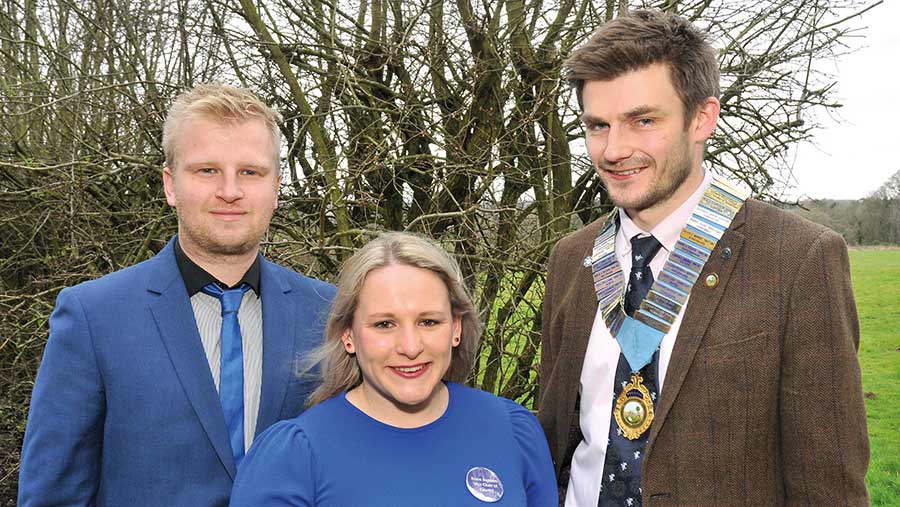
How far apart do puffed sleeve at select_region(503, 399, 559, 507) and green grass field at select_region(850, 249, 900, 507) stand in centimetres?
209

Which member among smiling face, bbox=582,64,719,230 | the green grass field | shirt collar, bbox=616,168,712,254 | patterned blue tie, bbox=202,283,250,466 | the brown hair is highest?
the brown hair

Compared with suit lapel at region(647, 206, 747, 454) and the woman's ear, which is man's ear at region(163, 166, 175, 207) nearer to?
the woman's ear

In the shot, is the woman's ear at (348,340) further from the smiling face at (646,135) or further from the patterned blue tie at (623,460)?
the smiling face at (646,135)

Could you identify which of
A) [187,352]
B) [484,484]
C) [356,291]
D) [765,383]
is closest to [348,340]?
[356,291]

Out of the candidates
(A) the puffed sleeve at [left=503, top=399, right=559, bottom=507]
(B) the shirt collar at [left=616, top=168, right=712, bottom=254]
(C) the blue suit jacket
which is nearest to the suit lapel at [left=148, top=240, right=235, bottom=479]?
(C) the blue suit jacket

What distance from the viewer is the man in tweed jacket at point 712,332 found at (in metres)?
1.95

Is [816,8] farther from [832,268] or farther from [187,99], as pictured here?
[187,99]

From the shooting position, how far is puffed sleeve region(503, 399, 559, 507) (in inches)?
86.5

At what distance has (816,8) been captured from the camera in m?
5.02

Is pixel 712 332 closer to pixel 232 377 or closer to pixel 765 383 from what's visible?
pixel 765 383

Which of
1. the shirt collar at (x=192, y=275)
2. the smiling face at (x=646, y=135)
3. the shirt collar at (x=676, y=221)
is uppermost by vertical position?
the smiling face at (x=646, y=135)

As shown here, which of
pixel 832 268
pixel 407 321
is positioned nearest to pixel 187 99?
pixel 407 321

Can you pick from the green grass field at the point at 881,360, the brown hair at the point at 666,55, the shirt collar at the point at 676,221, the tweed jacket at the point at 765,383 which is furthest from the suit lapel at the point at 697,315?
the green grass field at the point at 881,360

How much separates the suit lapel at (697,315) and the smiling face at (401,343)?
622mm
